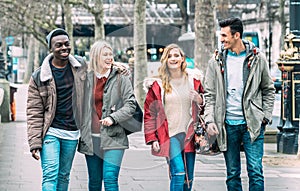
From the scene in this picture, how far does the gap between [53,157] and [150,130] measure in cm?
100

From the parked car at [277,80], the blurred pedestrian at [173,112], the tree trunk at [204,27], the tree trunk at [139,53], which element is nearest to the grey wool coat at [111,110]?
the blurred pedestrian at [173,112]

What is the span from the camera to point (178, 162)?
7496 mm

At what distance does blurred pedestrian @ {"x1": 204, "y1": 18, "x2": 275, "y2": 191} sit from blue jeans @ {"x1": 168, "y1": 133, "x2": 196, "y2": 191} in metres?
0.40

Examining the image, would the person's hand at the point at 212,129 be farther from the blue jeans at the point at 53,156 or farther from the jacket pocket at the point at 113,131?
the blue jeans at the point at 53,156

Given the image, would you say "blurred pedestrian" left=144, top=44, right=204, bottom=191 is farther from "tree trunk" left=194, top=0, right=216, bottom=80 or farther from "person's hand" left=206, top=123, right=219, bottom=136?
"tree trunk" left=194, top=0, right=216, bottom=80

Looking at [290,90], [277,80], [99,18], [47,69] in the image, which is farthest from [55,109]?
[277,80]

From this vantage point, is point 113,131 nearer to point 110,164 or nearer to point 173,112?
point 110,164

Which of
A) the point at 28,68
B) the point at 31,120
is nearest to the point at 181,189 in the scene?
the point at 31,120

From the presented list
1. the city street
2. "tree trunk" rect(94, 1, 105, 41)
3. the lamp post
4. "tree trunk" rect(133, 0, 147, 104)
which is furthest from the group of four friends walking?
"tree trunk" rect(94, 1, 105, 41)

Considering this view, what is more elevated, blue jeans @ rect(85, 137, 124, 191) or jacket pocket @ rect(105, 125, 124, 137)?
jacket pocket @ rect(105, 125, 124, 137)

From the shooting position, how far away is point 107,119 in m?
7.04

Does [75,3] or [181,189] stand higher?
[75,3]

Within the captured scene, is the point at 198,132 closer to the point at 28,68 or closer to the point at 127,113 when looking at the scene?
the point at 127,113

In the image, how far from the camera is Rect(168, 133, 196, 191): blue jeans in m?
7.49
